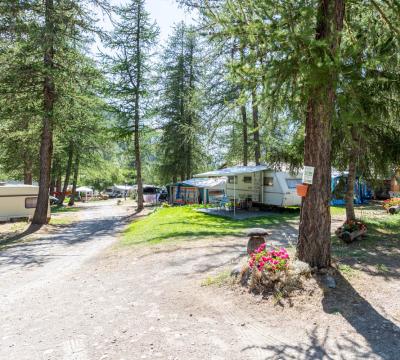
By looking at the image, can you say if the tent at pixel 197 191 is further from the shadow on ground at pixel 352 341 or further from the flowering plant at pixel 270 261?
the shadow on ground at pixel 352 341

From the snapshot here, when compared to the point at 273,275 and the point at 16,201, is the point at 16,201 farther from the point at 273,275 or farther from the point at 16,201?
the point at 273,275

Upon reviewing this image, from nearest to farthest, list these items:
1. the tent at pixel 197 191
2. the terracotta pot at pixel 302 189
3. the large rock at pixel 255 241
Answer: the terracotta pot at pixel 302 189, the large rock at pixel 255 241, the tent at pixel 197 191

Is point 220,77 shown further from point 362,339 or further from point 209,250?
point 362,339

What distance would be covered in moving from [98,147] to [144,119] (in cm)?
863

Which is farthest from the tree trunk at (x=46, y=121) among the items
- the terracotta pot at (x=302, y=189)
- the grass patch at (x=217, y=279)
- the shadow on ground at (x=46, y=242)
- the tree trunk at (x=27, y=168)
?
the tree trunk at (x=27, y=168)

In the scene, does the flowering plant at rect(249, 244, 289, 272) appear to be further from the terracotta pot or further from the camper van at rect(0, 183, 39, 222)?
the camper van at rect(0, 183, 39, 222)

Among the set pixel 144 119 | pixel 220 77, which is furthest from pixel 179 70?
pixel 220 77

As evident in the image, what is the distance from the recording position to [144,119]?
25.6 m

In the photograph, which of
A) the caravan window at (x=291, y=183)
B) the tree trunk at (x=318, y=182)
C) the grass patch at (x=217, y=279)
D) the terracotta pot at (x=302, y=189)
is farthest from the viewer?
the caravan window at (x=291, y=183)

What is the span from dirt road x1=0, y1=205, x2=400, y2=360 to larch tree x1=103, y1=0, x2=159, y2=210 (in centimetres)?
1856

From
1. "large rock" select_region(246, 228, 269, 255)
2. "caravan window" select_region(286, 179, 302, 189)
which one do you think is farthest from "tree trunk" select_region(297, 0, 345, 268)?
"caravan window" select_region(286, 179, 302, 189)

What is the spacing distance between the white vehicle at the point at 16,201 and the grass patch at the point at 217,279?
1643cm

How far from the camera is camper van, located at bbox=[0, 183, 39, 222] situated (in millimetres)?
18922

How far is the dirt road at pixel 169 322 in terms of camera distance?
3.75 m
